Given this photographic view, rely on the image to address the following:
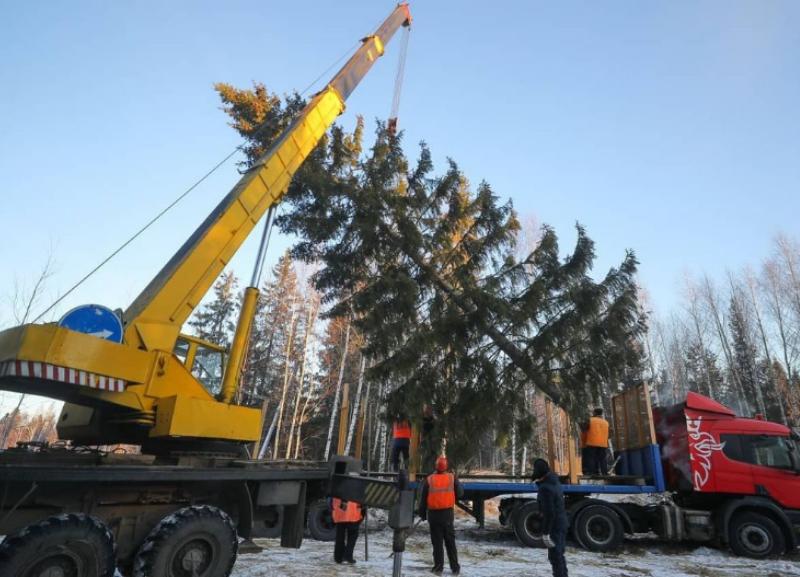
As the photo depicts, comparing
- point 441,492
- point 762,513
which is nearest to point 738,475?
point 762,513

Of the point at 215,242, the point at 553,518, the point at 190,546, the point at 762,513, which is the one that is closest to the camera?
the point at 190,546

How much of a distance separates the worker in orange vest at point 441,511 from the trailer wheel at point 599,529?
3329 millimetres

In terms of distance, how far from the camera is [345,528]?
723cm

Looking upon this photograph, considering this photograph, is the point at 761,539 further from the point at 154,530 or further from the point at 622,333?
the point at 154,530

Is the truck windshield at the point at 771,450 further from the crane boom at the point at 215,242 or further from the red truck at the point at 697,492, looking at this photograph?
the crane boom at the point at 215,242

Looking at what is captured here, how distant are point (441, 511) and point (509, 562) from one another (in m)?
1.57

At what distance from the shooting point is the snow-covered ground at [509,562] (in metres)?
6.64

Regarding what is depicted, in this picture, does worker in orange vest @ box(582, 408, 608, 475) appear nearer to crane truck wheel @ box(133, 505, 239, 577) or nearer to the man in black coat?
the man in black coat

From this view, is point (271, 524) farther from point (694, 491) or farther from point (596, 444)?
point (694, 491)

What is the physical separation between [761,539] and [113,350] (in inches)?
432

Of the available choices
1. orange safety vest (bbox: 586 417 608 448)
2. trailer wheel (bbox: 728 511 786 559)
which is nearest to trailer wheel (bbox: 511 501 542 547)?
orange safety vest (bbox: 586 417 608 448)

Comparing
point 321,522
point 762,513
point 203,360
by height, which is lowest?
point 321,522

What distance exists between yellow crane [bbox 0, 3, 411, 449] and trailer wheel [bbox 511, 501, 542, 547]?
574 centimetres

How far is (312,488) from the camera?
6.44 meters
